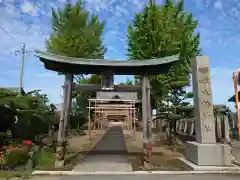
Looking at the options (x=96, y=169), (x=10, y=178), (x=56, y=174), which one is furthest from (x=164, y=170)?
(x=10, y=178)

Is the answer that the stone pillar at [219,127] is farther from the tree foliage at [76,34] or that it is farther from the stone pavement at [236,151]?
the tree foliage at [76,34]

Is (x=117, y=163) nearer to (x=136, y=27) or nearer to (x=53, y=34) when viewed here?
(x=136, y=27)

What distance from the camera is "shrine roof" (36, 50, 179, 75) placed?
358 inches

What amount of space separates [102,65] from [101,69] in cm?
55

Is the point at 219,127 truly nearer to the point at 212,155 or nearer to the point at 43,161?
the point at 212,155

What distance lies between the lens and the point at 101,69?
32.6 feet

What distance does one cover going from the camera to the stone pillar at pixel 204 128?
843cm

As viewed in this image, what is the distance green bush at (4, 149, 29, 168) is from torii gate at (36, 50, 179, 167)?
53.6 inches

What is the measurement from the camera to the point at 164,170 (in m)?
8.06

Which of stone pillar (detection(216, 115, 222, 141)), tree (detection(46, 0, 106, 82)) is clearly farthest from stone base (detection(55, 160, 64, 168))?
tree (detection(46, 0, 106, 82))

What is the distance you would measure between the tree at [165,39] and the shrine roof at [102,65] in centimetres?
1012

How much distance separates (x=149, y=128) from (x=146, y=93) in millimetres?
1544

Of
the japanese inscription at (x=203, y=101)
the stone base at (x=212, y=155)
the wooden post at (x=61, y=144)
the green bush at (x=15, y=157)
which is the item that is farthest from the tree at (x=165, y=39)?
the green bush at (x=15, y=157)

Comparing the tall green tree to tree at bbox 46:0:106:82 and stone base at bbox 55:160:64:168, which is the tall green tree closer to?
tree at bbox 46:0:106:82
